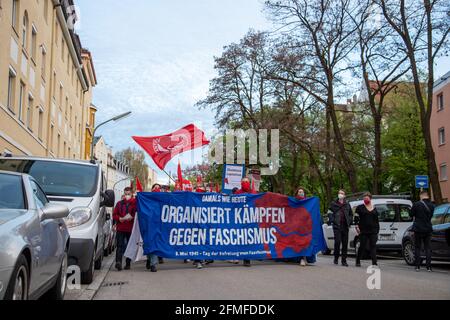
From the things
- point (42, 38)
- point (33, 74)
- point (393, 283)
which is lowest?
point (393, 283)

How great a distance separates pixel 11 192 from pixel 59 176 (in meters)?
3.78

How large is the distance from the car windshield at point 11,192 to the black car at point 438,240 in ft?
32.4

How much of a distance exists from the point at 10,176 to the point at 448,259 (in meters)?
10.4

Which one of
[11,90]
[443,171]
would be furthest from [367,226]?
[443,171]

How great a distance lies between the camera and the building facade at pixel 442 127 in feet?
140

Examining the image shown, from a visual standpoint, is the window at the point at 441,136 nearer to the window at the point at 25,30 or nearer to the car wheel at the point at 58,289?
the window at the point at 25,30

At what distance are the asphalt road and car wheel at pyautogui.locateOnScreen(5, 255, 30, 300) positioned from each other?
2.82 m

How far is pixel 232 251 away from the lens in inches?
485

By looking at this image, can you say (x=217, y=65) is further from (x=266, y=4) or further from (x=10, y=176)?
(x=10, y=176)

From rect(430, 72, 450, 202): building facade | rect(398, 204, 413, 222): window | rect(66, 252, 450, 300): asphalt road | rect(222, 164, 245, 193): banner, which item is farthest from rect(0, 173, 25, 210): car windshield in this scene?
rect(430, 72, 450, 202): building facade

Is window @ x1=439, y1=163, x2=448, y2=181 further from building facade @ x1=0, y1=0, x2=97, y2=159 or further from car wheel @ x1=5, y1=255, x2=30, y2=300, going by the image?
car wheel @ x1=5, y1=255, x2=30, y2=300
